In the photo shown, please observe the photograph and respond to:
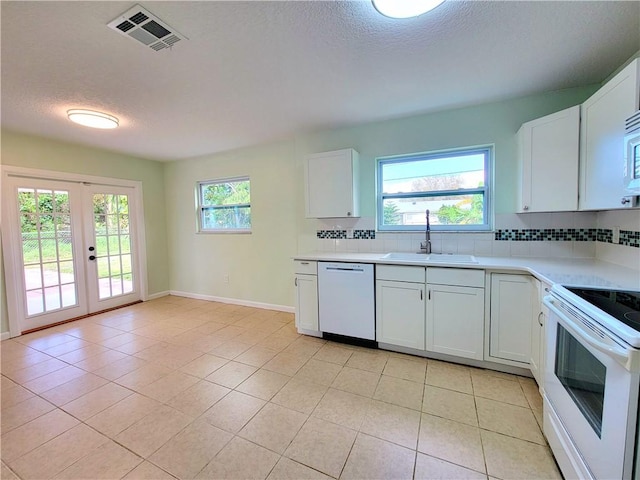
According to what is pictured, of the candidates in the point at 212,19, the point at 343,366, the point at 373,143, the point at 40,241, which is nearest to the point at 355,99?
the point at 373,143

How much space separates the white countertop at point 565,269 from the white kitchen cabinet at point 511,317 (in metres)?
0.11

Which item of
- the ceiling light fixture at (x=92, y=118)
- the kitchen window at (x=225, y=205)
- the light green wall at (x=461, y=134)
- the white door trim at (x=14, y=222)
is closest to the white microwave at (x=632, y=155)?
the light green wall at (x=461, y=134)

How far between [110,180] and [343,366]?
432cm

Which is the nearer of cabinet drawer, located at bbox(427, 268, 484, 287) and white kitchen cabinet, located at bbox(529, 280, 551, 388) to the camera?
white kitchen cabinet, located at bbox(529, 280, 551, 388)

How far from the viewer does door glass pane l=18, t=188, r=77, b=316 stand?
3.40m

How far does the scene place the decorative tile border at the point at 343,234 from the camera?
3332 mm

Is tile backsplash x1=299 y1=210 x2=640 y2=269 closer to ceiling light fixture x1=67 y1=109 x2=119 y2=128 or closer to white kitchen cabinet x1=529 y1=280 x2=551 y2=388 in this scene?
white kitchen cabinet x1=529 y1=280 x2=551 y2=388

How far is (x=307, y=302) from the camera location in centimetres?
311

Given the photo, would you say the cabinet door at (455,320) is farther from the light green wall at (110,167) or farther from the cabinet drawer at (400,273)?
the light green wall at (110,167)

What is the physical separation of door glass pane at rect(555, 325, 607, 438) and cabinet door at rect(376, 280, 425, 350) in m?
1.13

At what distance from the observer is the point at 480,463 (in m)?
1.48

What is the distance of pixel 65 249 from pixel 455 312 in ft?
15.9

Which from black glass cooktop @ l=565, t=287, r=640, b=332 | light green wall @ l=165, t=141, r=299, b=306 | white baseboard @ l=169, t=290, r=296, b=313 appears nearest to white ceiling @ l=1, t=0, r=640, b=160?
light green wall @ l=165, t=141, r=299, b=306

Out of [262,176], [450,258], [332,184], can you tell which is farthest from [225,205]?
[450,258]
